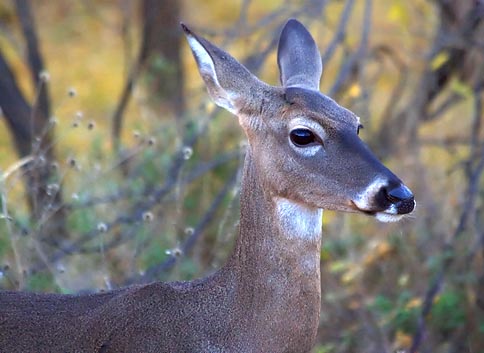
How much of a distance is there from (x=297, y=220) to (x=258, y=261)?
0.81 ft

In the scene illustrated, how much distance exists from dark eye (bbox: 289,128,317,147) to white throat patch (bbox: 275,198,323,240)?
0.24 meters

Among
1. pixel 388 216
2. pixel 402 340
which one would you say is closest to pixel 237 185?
pixel 402 340

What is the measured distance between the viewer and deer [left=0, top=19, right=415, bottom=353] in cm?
461

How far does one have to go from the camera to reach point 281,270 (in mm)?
4695

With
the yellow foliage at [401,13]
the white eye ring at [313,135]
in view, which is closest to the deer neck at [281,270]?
the white eye ring at [313,135]

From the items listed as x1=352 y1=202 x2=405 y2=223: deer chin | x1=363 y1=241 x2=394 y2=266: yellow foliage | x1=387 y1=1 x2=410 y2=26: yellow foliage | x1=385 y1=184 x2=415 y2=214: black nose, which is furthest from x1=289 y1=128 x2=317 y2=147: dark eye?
x1=387 y1=1 x2=410 y2=26: yellow foliage

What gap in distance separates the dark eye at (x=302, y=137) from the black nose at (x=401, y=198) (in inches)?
17.3

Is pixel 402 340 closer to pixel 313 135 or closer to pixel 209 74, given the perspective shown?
pixel 313 135

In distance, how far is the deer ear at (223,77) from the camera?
4746 millimetres

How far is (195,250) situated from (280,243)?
3.73m

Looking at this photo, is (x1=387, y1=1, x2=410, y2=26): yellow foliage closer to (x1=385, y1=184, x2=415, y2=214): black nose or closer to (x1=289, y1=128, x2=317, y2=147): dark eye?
(x1=289, y1=128, x2=317, y2=147): dark eye

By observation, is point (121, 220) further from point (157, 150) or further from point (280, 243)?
point (280, 243)

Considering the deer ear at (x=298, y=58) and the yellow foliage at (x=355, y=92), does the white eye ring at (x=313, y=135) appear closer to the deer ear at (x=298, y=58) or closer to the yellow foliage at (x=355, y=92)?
the deer ear at (x=298, y=58)

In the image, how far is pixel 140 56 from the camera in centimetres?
1044
